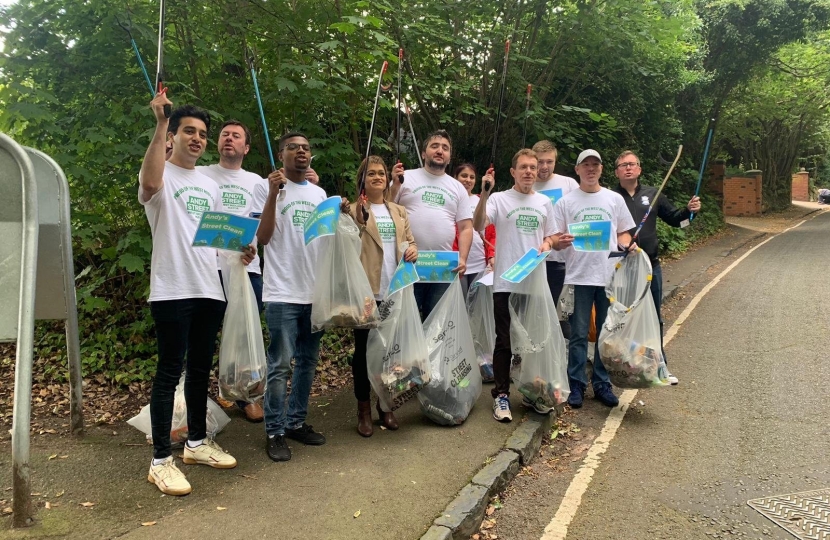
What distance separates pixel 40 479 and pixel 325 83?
12.5 ft

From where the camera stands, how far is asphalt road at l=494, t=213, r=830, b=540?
3.15 meters

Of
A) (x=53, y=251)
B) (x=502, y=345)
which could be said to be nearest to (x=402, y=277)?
(x=502, y=345)

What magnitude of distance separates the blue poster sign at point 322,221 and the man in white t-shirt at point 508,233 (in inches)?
46.4

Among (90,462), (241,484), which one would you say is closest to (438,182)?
(241,484)

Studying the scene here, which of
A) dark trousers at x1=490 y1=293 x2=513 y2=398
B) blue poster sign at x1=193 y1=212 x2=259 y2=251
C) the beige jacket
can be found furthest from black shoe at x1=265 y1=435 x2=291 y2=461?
dark trousers at x1=490 y1=293 x2=513 y2=398

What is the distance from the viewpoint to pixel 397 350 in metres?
3.84

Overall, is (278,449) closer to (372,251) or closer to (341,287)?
(341,287)

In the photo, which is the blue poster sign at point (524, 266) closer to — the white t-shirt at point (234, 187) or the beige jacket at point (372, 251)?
the beige jacket at point (372, 251)

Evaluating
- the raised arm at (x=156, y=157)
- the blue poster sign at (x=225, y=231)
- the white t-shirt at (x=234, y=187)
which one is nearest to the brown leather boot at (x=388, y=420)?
the white t-shirt at (x=234, y=187)

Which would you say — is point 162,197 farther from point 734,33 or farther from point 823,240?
point 823,240

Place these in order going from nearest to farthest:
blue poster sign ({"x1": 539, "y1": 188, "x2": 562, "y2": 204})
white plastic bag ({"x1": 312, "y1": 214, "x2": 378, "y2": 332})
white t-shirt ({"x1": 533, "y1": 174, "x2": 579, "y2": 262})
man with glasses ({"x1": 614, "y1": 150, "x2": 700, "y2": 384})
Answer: white plastic bag ({"x1": 312, "y1": 214, "x2": 378, "y2": 332}) < white t-shirt ({"x1": 533, "y1": 174, "x2": 579, "y2": 262}) < man with glasses ({"x1": 614, "y1": 150, "x2": 700, "y2": 384}) < blue poster sign ({"x1": 539, "y1": 188, "x2": 562, "y2": 204})

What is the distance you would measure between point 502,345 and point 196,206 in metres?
2.34

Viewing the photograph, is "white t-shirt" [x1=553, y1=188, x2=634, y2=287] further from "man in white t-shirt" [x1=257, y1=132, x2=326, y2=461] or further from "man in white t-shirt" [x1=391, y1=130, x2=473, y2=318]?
"man in white t-shirt" [x1=257, y1=132, x2=326, y2=461]

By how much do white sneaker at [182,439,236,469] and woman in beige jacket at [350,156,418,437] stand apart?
93 cm
